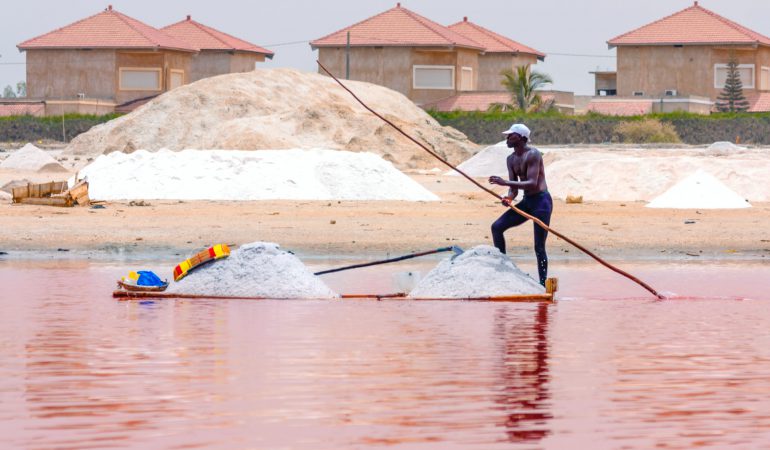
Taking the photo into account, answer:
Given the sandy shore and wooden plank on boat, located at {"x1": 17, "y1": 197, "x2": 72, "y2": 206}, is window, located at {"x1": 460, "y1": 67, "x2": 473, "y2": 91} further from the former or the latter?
wooden plank on boat, located at {"x1": 17, "y1": 197, "x2": 72, "y2": 206}

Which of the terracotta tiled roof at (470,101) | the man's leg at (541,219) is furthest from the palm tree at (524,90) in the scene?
the man's leg at (541,219)

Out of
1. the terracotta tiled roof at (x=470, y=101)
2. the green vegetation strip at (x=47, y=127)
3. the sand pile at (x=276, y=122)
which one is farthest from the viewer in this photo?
the terracotta tiled roof at (x=470, y=101)

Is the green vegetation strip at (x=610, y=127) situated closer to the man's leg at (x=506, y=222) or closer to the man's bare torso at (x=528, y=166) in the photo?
the man's bare torso at (x=528, y=166)

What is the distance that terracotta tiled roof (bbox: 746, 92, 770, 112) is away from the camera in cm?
7062

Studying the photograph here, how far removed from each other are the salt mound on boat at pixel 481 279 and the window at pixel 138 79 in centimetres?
5929

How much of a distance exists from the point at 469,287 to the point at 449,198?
16408mm

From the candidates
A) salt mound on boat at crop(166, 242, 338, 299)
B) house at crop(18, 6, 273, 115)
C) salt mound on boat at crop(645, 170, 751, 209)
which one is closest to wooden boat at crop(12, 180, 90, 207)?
salt mound on boat at crop(645, 170, 751, 209)

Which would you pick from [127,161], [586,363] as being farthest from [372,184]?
[586,363]

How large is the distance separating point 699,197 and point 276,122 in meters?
23.2

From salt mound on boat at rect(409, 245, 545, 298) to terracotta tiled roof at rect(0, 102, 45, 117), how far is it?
195 ft

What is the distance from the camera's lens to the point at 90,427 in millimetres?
7262

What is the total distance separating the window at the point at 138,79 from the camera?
7150 cm

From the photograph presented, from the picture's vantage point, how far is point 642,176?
30.4m

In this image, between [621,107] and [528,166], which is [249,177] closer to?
[528,166]
